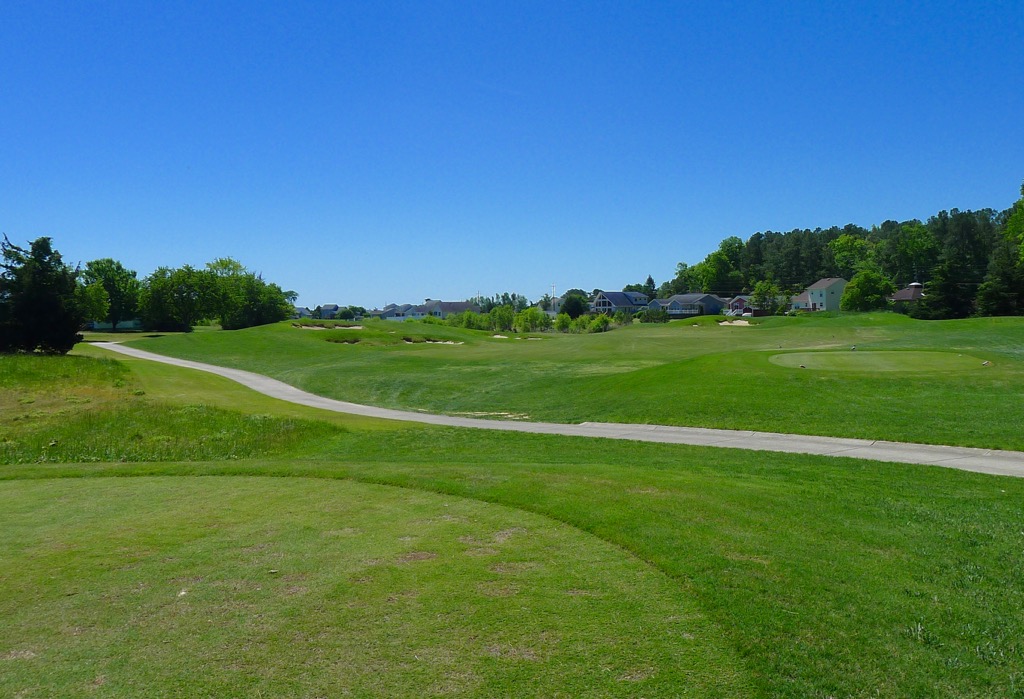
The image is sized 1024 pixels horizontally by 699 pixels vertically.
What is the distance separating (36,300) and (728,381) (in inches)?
1278

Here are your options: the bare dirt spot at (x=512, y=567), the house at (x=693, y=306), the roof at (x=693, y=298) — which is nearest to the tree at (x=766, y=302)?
the house at (x=693, y=306)

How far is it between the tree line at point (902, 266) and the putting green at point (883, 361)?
43635 mm

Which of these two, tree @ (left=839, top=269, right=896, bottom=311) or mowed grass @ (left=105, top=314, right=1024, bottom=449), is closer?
mowed grass @ (left=105, top=314, right=1024, bottom=449)

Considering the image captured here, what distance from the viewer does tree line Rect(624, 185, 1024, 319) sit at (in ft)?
235

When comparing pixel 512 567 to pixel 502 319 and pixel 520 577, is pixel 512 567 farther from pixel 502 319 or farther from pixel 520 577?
pixel 502 319

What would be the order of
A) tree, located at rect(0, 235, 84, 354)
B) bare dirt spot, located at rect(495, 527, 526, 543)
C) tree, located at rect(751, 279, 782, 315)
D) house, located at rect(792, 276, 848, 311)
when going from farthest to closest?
house, located at rect(792, 276, 848, 311), tree, located at rect(751, 279, 782, 315), tree, located at rect(0, 235, 84, 354), bare dirt spot, located at rect(495, 527, 526, 543)

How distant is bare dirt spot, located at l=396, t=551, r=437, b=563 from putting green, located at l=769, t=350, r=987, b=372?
2307cm

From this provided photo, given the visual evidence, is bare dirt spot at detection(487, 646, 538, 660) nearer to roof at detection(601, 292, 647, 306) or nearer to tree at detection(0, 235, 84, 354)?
tree at detection(0, 235, 84, 354)

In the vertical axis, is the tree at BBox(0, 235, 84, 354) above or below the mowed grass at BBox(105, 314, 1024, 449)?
above

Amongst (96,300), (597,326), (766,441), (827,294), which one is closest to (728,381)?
(766,441)

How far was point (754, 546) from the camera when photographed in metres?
7.36

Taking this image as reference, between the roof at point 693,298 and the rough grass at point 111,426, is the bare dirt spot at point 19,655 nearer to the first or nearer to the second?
the rough grass at point 111,426

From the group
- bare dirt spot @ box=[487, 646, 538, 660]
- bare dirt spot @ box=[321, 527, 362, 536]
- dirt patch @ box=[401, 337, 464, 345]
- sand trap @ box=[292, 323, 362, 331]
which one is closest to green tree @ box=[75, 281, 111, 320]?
sand trap @ box=[292, 323, 362, 331]

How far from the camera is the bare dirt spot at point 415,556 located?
680 cm
